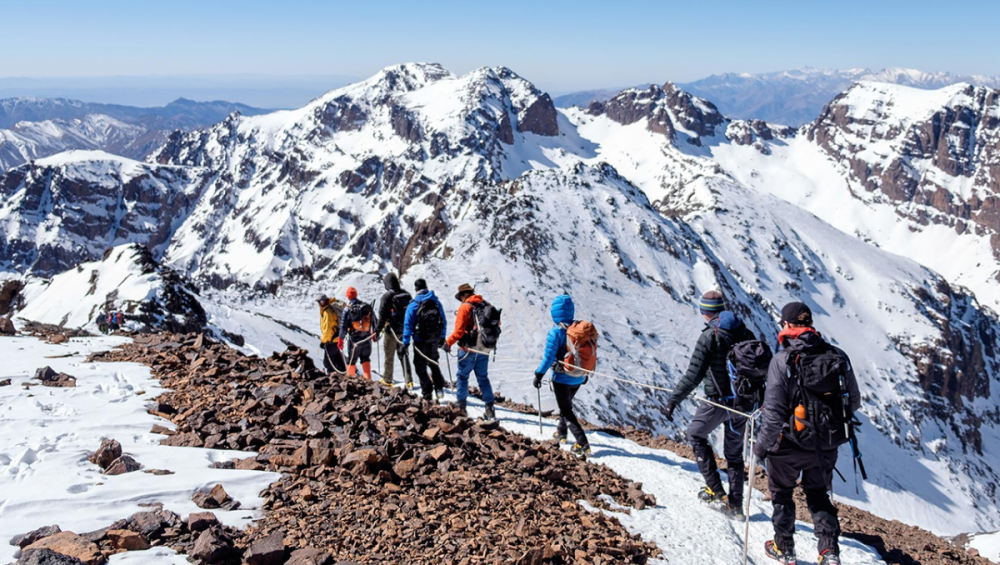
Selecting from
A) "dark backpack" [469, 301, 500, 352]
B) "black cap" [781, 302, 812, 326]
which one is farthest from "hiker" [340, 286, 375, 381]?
"black cap" [781, 302, 812, 326]

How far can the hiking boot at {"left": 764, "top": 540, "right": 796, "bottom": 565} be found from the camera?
696 centimetres

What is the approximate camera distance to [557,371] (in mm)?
9930

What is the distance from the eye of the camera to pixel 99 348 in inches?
540

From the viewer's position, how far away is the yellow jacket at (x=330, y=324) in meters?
15.5

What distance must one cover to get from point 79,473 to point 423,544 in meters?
4.21

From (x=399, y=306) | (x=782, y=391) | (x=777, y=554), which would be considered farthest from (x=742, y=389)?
(x=399, y=306)

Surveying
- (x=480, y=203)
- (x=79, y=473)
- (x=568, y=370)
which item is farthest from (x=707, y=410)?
(x=480, y=203)

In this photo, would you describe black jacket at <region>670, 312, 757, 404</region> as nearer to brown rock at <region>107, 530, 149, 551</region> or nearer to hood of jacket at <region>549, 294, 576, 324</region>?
hood of jacket at <region>549, 294, 576, 324</region>

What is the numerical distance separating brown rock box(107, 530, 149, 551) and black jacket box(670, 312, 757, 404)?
21.9 ft

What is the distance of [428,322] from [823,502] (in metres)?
8.08

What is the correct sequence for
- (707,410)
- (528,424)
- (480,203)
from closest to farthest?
(707,410) → (528,424) → (480,203)

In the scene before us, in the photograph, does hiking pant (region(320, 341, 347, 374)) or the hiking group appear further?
hiking pant (region(320, 341, 347, 374))

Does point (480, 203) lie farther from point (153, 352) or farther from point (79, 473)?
point (79, 473)

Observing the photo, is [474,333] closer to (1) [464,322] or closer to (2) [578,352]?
(1) [464,322]
